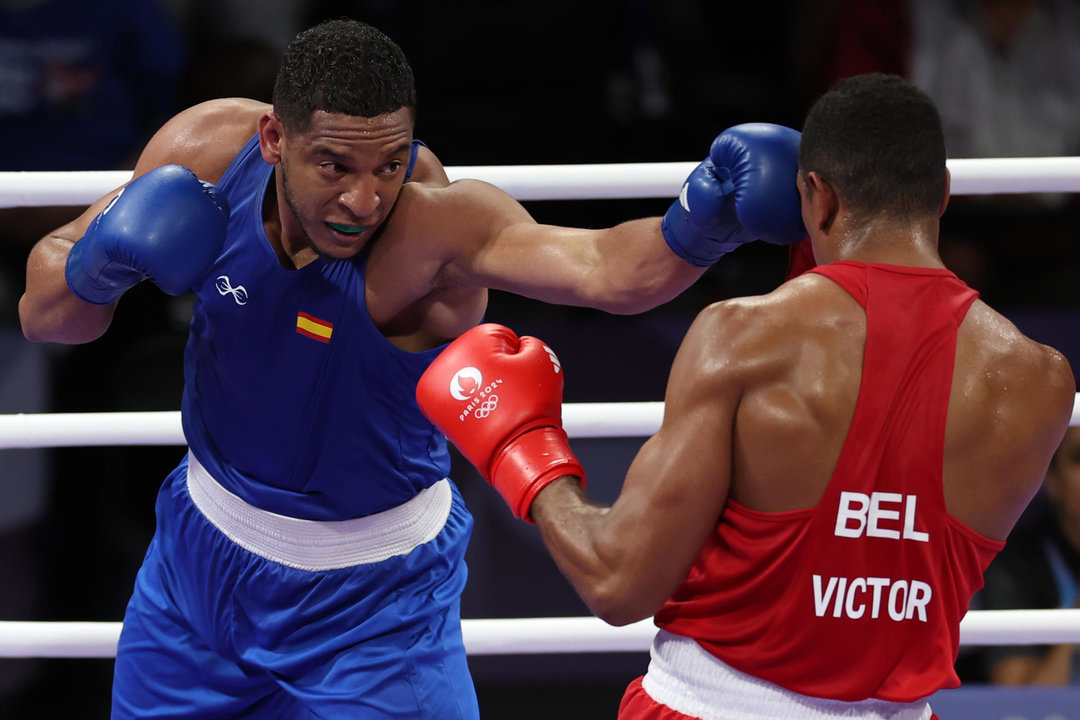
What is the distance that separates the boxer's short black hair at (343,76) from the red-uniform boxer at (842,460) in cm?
65

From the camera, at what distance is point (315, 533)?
2.20m

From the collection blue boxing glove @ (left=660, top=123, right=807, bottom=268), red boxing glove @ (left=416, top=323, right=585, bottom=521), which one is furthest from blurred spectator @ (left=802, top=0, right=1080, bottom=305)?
red boxing glove @ (left=416, top=323, right=585, bottom=521)

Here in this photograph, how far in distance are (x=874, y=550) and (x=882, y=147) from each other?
20.4 inches

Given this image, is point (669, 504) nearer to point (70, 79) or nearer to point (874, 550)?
point (874, 550)

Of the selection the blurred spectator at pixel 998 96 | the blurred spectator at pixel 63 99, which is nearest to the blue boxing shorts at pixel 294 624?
the blurred spectator at pixel 63 99

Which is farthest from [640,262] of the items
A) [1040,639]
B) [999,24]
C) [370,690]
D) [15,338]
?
[999,24]

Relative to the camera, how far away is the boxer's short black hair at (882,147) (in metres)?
1.68

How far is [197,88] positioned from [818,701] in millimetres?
3071

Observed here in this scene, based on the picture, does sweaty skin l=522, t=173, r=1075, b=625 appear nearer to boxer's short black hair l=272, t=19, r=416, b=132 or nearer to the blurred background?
boxer's short black hair l=272, t=19, r=416, b=132

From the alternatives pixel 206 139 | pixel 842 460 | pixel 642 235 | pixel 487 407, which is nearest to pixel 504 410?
pixel 487 407

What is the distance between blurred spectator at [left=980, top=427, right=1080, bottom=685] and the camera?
3311mm

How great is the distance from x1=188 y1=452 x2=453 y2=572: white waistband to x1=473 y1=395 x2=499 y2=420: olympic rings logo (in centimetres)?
43

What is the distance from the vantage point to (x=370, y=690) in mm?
2125

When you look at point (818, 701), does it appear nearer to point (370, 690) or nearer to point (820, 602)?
point (820, 602)
